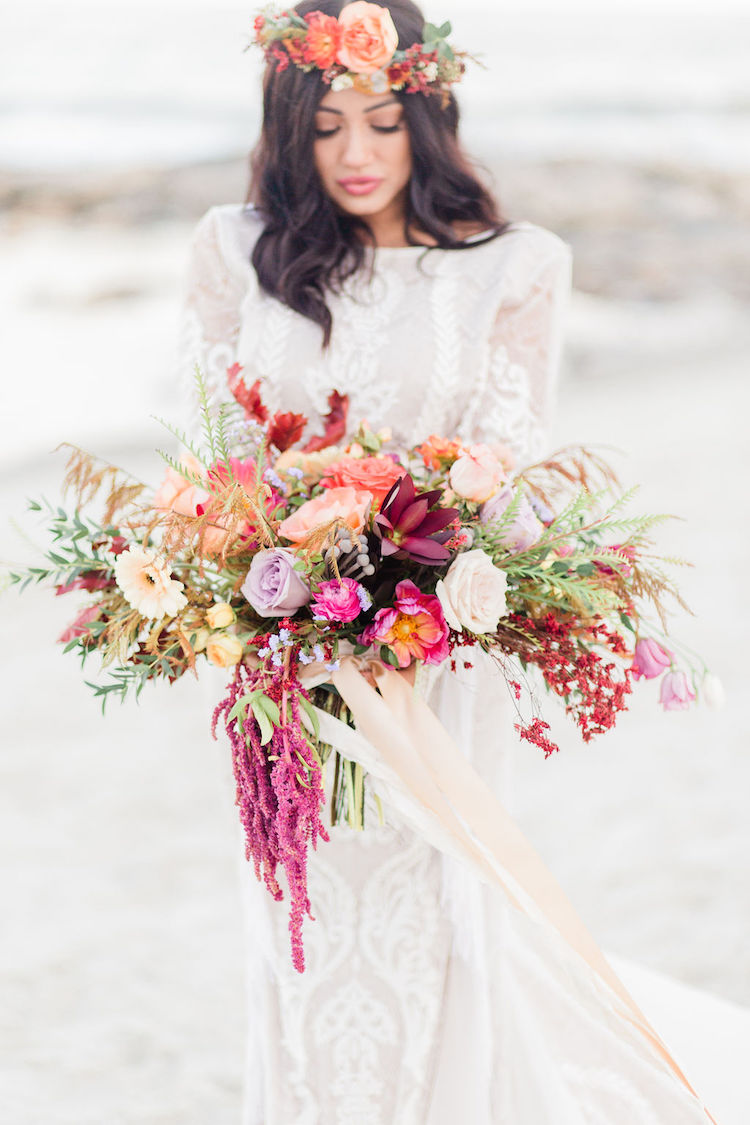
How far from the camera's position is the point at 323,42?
1.71 meters

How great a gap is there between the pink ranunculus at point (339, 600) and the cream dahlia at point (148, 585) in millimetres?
159

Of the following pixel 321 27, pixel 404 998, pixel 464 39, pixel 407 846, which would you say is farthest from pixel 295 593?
pixel 464 39

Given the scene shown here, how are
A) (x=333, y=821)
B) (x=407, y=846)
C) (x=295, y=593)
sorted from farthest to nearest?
(x=407, y=846)
(x=333, y=821)
(x=295, y=593)

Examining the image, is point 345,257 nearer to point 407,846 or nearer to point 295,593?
point 295,593

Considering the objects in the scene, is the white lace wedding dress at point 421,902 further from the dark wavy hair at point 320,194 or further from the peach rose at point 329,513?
the peach rose at point 329,513

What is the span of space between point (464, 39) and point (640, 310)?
3140mm

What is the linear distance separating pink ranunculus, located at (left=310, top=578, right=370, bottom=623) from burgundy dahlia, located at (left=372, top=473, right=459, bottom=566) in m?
0.06

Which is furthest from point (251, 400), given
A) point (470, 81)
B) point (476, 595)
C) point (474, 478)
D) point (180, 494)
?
point (470, 81)

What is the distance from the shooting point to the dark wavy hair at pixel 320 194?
1807mm

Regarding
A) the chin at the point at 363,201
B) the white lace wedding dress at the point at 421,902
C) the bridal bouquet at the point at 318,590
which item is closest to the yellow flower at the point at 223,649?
the bridal bouquet at the point at 318,590

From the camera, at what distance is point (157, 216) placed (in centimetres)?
755

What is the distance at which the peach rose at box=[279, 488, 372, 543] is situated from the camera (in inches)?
48.6

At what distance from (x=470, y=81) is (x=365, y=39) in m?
6.29

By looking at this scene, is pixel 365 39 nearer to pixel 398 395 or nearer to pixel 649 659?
pixel 398 395
